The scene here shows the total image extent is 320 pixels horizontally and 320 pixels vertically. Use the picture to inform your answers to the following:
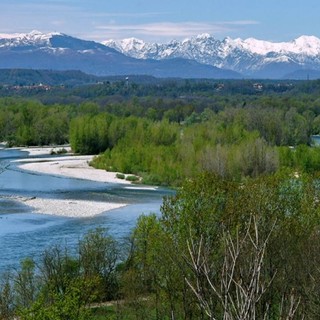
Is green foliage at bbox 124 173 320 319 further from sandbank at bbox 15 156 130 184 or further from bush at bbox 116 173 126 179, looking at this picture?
bush at bbox 116 173 126 179

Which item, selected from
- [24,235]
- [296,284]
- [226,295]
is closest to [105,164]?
[24,235]

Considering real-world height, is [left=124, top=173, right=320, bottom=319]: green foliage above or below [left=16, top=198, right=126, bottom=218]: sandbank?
above

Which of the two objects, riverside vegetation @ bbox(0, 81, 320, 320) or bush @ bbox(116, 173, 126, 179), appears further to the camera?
bush @ bbox(116, 173, 126, 179)

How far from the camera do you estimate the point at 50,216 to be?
46.6 metres

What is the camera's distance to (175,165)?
230 ft

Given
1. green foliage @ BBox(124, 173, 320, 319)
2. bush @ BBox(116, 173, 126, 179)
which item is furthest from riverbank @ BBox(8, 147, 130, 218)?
green foliage @ BBox(124, 173, 320, 319)

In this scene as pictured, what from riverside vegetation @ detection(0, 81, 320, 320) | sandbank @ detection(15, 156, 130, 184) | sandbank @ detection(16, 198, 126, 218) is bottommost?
sandbank @ detection(15, 156, 130, 184)

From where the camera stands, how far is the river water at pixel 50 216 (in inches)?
1411

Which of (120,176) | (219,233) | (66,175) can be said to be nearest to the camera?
(219,233)

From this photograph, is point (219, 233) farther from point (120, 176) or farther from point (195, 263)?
point (120, 176)

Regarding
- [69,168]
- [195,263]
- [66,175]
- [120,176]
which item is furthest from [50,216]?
[195,263]

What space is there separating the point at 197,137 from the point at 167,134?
27.4 ft

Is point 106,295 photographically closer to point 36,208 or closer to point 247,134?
point 36,208

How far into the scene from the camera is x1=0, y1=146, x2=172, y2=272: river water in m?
35.8
